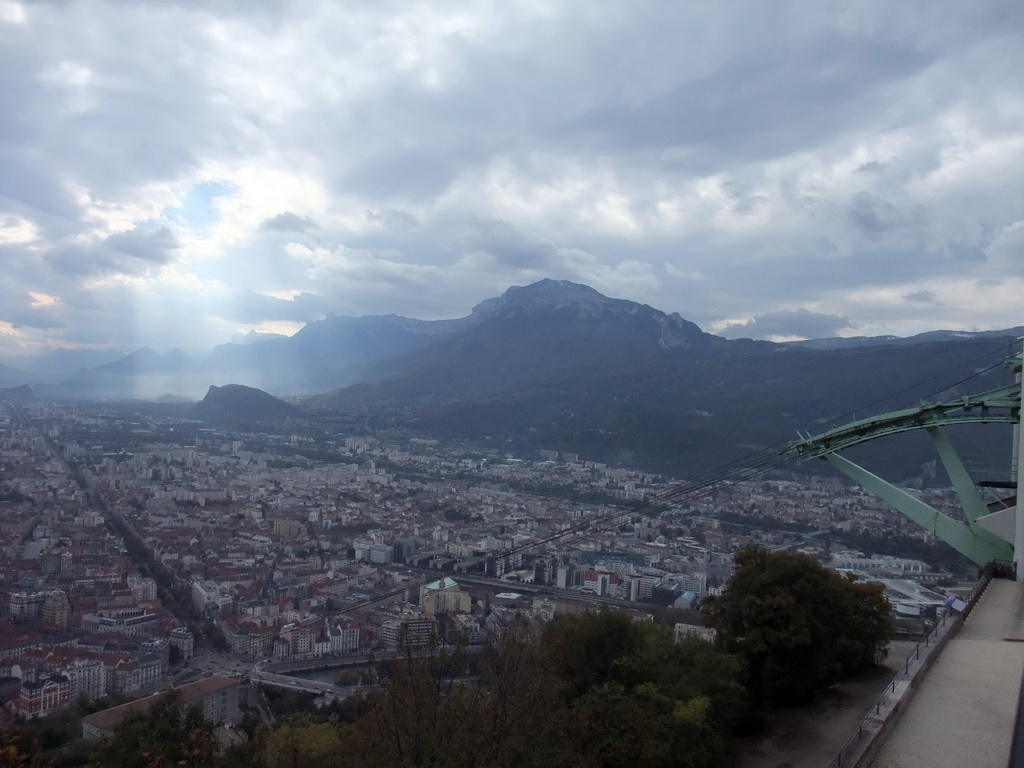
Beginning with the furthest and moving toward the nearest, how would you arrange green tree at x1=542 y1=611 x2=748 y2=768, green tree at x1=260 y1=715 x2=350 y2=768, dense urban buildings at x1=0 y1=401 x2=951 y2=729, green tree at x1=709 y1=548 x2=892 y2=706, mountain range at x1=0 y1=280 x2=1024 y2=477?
mountain range at x1=0 y1=280 x2=1024 y2=477 → dense urban buildings at x1=0 y1=401 x2=951 y2=729 → green tree at x1=709 y1=548 x2=892 y2=706 → green tree at x1=542 y1=611 x2=748 y2=768 → green tree at x1=260 y1=715 x2=350 y2=768

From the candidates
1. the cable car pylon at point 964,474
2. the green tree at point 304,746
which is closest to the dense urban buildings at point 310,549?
the green tree at point 304,746

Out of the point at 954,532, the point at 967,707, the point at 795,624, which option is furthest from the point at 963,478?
the point at 967,707

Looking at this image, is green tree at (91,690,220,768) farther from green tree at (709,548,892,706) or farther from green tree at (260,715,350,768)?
green tree at (709,548,892,706)

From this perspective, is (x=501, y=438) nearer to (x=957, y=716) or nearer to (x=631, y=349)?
(x=631, y=349)

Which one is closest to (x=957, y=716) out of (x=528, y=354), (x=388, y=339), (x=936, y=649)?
(x=936, y=649)

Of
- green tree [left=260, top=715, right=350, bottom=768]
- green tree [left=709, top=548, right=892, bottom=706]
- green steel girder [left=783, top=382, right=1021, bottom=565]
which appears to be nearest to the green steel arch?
green steel girder [left=783, top=382, right=1021, bottom=565]
